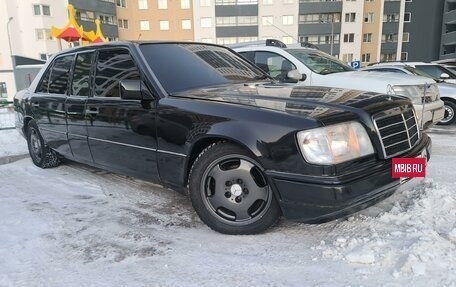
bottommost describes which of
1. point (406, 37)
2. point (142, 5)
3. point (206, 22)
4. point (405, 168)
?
point (405, 168)

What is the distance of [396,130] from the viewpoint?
319cm

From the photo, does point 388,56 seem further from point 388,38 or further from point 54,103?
point 54,103

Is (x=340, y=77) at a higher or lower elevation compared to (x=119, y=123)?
higher

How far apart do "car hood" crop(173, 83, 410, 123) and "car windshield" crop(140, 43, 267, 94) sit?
0.60ft

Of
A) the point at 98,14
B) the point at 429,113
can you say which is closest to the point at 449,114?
the point at 429,113

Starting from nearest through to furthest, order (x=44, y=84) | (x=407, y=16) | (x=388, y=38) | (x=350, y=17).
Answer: (x=44, y=84) < (x=350, y=17) < (x=388, y=38) < (x=407, y=16)

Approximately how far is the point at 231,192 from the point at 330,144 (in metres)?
0.93

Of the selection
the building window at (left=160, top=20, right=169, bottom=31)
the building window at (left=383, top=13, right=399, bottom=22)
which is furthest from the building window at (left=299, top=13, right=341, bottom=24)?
the building window at (left=160, top=20, right=169, bottom=31)

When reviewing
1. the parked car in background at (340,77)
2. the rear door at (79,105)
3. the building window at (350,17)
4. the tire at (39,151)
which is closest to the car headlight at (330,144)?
the rear door at (79,105)

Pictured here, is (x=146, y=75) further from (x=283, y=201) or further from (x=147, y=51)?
(x=283, y=201)

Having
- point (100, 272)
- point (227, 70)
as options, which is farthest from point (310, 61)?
point (100, 272)

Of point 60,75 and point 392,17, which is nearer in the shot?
point 60,75

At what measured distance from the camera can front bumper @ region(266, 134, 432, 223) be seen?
107 inches

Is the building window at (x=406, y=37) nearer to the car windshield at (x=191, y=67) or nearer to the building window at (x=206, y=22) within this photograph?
the building window at (x=206, y=22)
